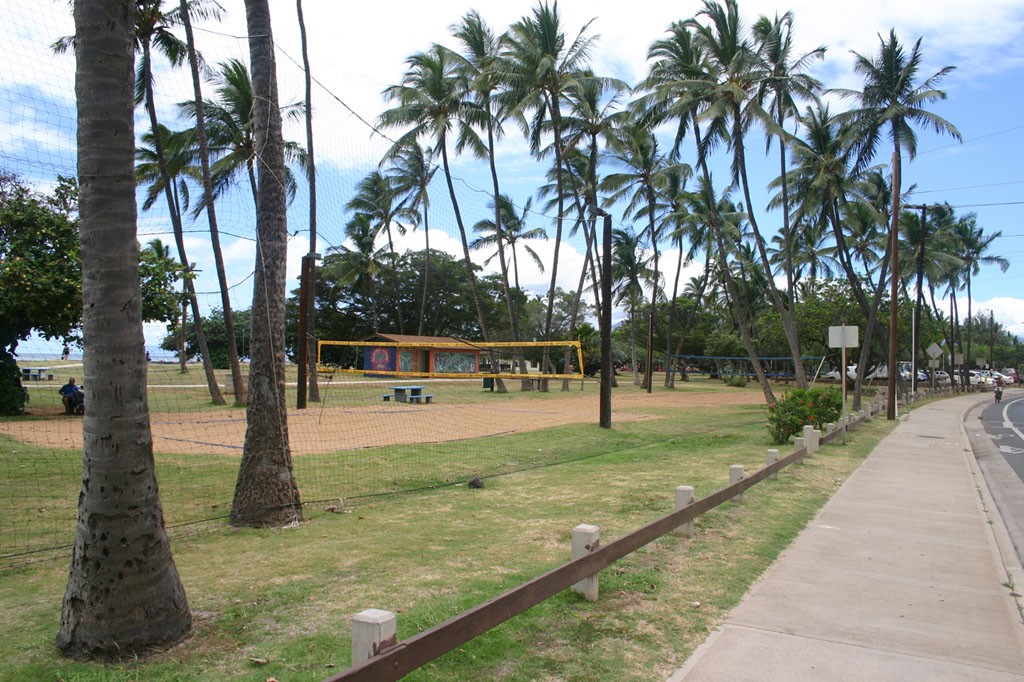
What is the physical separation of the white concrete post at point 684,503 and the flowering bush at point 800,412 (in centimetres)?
967

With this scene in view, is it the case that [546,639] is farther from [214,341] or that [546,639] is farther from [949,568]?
[214,341]

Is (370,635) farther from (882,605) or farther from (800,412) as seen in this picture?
(800,412)

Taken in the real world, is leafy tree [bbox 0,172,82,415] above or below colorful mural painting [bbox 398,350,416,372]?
above

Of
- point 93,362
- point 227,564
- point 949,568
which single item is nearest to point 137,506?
point 93,362

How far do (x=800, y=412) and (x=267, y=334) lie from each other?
12137 millimetres

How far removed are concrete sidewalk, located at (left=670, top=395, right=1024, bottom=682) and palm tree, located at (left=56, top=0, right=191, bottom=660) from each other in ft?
9.76

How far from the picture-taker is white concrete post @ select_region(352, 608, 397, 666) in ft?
10.2

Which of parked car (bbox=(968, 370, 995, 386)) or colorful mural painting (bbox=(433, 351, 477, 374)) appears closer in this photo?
colorful mural painting (bbox=(433, 351, 477, 374))

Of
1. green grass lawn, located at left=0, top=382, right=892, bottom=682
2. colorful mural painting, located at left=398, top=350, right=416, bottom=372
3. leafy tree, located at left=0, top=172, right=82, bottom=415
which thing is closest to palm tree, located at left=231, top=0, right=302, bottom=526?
green grass lawn, located at left=0, top=382, right=892, bottom=682

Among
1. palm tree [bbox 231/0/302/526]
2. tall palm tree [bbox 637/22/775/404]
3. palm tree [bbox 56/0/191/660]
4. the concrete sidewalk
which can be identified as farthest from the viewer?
tall palm tree [bbox 637/22/775/404]

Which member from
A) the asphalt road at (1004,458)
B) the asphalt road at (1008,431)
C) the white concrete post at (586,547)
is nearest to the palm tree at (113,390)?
the white concrete post at (586,547)

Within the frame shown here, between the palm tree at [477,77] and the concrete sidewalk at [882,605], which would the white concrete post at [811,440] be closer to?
the concrete sidewalk at [882,605]

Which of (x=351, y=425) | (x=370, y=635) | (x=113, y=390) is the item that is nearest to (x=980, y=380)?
(x=351, y=425)

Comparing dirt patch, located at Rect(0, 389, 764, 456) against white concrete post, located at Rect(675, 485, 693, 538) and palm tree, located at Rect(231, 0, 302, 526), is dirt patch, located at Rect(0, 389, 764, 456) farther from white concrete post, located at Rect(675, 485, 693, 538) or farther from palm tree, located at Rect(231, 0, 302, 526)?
white concrete post, located at Rect(675, 485, 693, 538)
